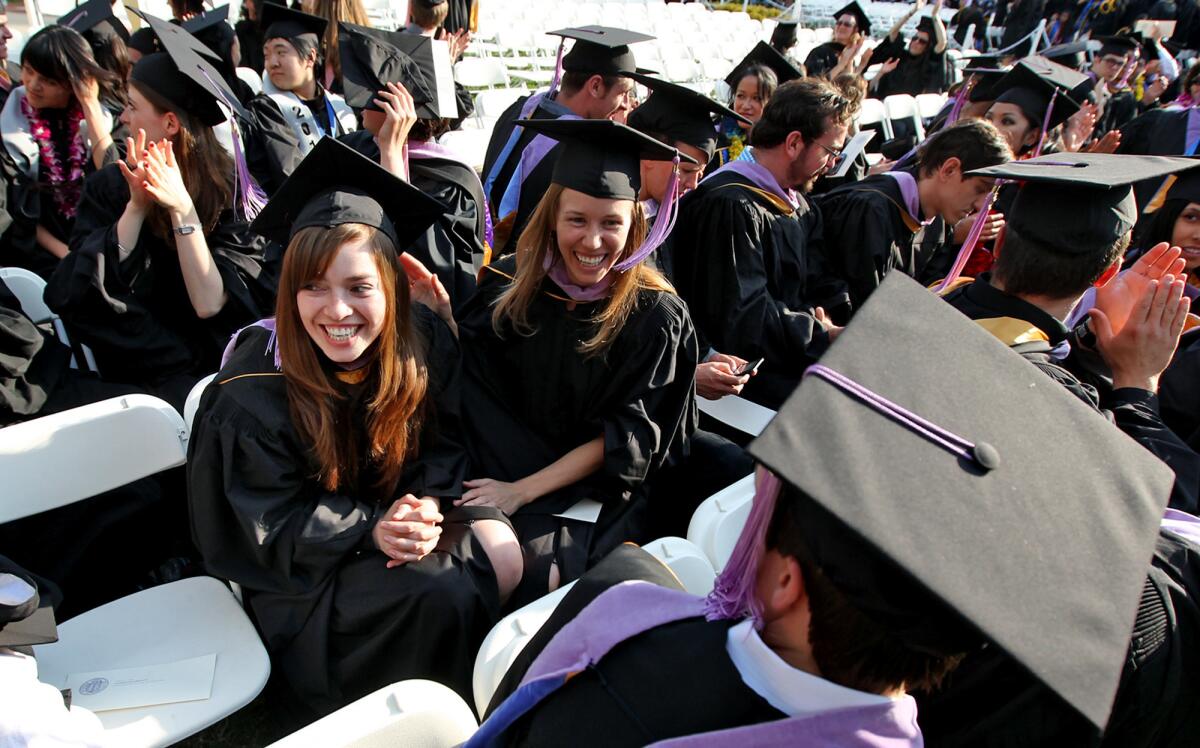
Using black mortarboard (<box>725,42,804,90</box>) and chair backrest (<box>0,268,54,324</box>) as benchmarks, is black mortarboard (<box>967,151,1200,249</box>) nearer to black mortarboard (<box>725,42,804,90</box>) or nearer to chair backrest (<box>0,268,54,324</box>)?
black mortarboard (<box>725,42,804,90</box>)

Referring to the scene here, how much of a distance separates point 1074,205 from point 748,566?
5.29 ft

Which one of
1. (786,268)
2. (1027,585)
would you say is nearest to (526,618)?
(1027,585)

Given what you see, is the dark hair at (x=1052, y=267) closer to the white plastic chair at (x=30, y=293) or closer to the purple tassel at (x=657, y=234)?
the purple tassel at (x=657, y=234)

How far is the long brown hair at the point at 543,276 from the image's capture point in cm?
223

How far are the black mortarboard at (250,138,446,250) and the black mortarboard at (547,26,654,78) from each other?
1.96m

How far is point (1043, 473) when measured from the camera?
86 cm

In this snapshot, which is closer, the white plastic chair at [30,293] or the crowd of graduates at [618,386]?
the crowd of graduates at [618,386]

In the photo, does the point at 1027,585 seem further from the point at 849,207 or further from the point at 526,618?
the point at 849,207

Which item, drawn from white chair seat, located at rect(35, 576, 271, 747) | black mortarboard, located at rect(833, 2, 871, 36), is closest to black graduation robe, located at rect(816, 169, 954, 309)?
white chair seat, located at rect(35, 576, 271, 747)

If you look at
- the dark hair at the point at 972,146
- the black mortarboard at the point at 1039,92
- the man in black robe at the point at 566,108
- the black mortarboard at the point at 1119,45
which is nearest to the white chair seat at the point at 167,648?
the man in black robe at the point at 566,108

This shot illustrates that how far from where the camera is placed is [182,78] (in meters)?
2.70

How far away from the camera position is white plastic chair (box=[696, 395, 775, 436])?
8.68 feet

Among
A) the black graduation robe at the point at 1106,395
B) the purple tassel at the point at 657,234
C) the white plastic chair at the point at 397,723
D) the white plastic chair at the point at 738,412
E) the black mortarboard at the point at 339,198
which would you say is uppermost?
the black mortarboard at the point at 339,198

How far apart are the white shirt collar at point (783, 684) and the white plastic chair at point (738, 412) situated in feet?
5.53
